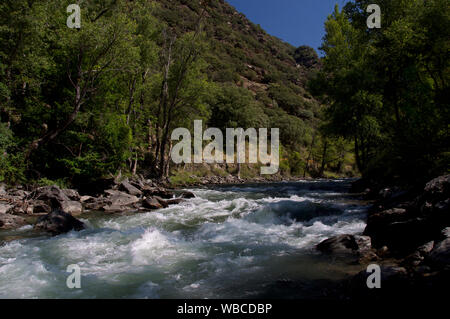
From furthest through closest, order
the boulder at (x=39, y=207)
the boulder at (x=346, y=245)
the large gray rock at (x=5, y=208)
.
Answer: the boulder at (x=39, y=207)
the large gray rock at (x=5, y=208)
the boulder at (x=346, y=245)

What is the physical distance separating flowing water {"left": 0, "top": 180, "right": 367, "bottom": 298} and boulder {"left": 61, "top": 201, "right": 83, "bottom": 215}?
3.54ft

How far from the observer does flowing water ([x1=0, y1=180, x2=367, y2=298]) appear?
17.0 feet

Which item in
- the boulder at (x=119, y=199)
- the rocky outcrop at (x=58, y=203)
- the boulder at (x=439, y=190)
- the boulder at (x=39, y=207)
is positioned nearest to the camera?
the boulder at (x=439, y=190)

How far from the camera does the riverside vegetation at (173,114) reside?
7.22 metres

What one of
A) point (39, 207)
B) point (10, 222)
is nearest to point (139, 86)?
point (39, 207)

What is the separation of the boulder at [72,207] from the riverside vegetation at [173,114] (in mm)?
46

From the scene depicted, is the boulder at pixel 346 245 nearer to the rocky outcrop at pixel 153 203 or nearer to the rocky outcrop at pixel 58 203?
the rocky outcrop at pixel 58 203

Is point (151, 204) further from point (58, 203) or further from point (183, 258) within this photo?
point (183, 258)

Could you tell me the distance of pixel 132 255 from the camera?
7035mm

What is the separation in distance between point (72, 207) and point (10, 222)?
299 centimetres

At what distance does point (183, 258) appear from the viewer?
22.9ft

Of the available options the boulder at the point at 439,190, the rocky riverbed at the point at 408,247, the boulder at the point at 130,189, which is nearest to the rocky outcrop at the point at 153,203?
the boulder at the point at 130,189

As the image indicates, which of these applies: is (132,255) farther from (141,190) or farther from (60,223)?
(141,190)
